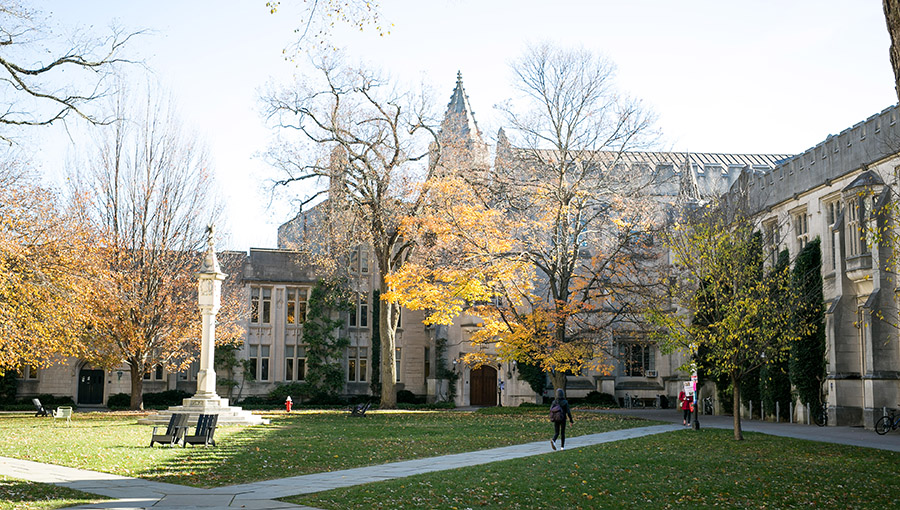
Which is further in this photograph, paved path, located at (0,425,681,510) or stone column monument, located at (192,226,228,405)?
stone column monument, located at (192,226,228,405)

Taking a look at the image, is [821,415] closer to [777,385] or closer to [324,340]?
[777,385]

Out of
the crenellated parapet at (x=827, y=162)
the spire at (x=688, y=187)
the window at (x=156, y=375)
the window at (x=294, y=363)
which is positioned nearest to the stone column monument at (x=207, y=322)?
the window at (x=156, y=375)

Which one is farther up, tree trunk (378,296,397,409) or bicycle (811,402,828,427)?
tree trunk (378,296,397,409)

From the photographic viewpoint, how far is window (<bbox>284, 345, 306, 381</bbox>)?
49000mm

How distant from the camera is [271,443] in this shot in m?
20.0

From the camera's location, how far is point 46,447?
17969 mm

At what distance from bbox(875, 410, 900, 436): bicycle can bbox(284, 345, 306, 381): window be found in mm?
32325

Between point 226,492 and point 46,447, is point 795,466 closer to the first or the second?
point 226,492

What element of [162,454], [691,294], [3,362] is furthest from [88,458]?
[691,294]

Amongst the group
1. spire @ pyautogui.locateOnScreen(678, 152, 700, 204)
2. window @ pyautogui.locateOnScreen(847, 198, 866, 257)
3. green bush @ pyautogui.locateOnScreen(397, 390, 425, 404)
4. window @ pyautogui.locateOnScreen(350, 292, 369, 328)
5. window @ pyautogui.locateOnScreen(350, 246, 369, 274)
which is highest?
spire @ pyautogui.locateOnScreen(678, 152, 700, 204)

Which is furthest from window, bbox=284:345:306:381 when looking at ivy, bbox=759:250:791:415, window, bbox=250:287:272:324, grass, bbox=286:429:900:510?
grass, bbox=286:429:900:510

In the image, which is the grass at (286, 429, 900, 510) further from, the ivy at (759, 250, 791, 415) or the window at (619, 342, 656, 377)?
the window at (619, 342, 656, 377)

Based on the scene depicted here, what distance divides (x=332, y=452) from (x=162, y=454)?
11.2 feet

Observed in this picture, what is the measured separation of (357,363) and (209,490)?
38004 mm
